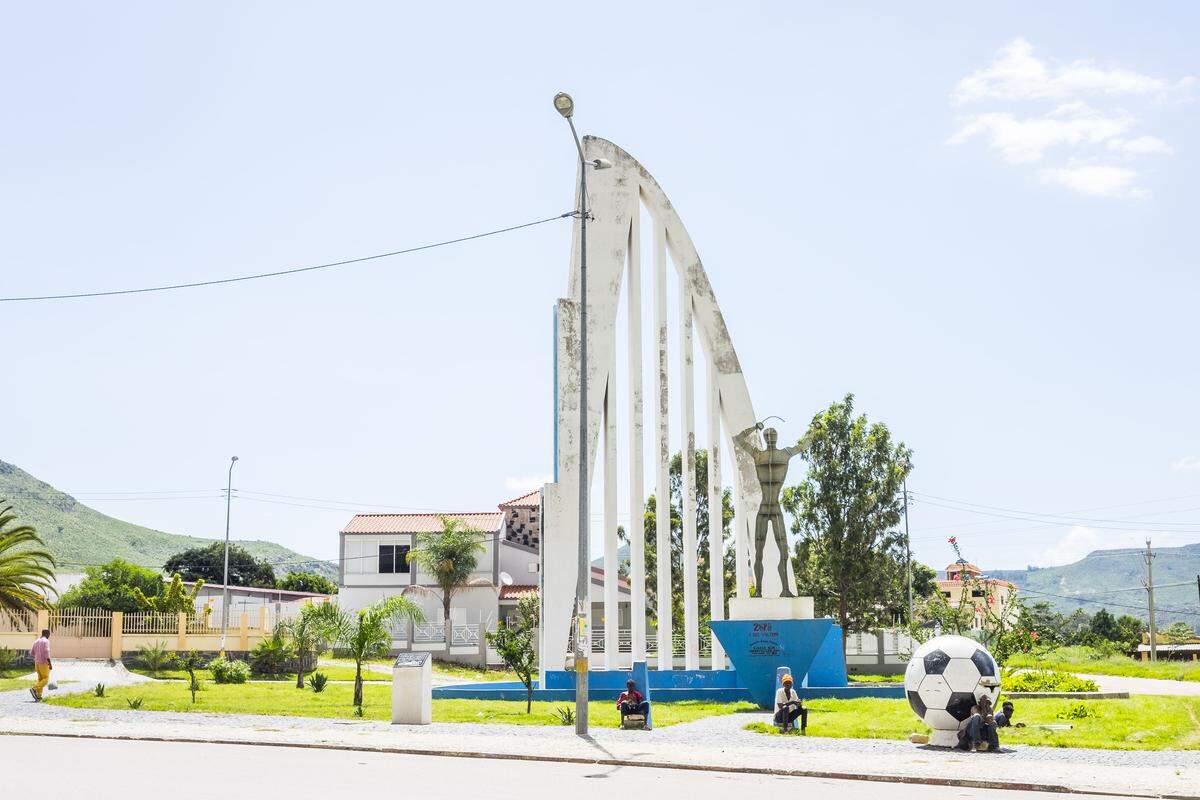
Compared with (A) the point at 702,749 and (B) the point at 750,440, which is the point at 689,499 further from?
(A) the point at 702,749

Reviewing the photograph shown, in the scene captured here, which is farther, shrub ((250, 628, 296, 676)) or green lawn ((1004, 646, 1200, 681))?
green lawn ((1004, 646, 1200, 681))

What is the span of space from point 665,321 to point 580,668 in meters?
13.1

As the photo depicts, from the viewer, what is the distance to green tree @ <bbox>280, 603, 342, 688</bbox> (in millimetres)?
30594

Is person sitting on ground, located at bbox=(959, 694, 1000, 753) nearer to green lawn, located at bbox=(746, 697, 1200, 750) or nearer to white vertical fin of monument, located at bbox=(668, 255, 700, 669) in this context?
green lawn, located at bbox=(746, 697, 1200, 750)

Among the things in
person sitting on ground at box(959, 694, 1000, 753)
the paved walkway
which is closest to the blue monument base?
the paved walkway

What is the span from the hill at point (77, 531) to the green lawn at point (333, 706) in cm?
8982

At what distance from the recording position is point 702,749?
53.4 feet

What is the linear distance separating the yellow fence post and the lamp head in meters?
28.5

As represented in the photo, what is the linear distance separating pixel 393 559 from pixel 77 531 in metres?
81.6

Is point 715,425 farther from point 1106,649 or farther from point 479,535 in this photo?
point 1106,649

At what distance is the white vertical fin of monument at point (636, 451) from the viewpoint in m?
27.7

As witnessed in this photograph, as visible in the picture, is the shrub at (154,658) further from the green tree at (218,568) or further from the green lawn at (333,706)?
the green tree at (218,568)

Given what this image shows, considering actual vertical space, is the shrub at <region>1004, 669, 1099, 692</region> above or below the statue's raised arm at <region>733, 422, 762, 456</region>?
below

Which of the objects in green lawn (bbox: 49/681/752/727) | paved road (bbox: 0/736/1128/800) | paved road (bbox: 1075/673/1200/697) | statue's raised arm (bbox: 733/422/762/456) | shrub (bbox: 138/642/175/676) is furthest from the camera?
shrub (bbox: 138/642/175/676)
